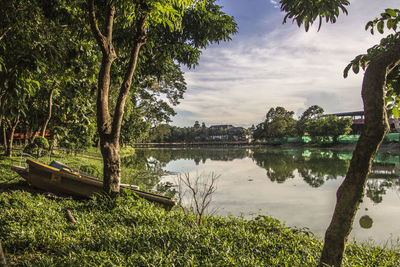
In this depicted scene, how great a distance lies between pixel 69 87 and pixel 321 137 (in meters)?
40.5

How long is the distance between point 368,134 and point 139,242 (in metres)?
2.36

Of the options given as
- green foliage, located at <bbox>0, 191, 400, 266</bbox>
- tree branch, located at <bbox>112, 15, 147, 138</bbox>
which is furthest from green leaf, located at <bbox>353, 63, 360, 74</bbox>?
tree branch, located at <bbox>112, 15, 147, 138</bbox>

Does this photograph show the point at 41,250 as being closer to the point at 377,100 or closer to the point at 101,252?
the point at 101,252

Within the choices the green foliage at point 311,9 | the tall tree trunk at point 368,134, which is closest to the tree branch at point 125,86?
the green foliage at point 311,9

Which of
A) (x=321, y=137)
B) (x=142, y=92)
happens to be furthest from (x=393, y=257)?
(x=321, y=137)

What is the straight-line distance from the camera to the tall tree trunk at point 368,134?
157 cm

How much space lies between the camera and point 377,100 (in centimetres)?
158

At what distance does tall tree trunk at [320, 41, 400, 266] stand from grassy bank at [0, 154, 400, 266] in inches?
39.2

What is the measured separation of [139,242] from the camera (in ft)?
8.53

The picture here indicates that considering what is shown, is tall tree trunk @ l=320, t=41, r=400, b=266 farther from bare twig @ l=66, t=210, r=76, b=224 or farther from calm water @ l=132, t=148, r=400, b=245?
bare twig @ l=66, t=210, r=76, b=224

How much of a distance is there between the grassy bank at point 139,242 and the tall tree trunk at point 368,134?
996 millimetres

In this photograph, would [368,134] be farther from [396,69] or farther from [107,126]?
[107,126]

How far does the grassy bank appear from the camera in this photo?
2.25m

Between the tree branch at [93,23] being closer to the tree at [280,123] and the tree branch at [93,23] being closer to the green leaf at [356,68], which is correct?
the green leaf at [356,68]
